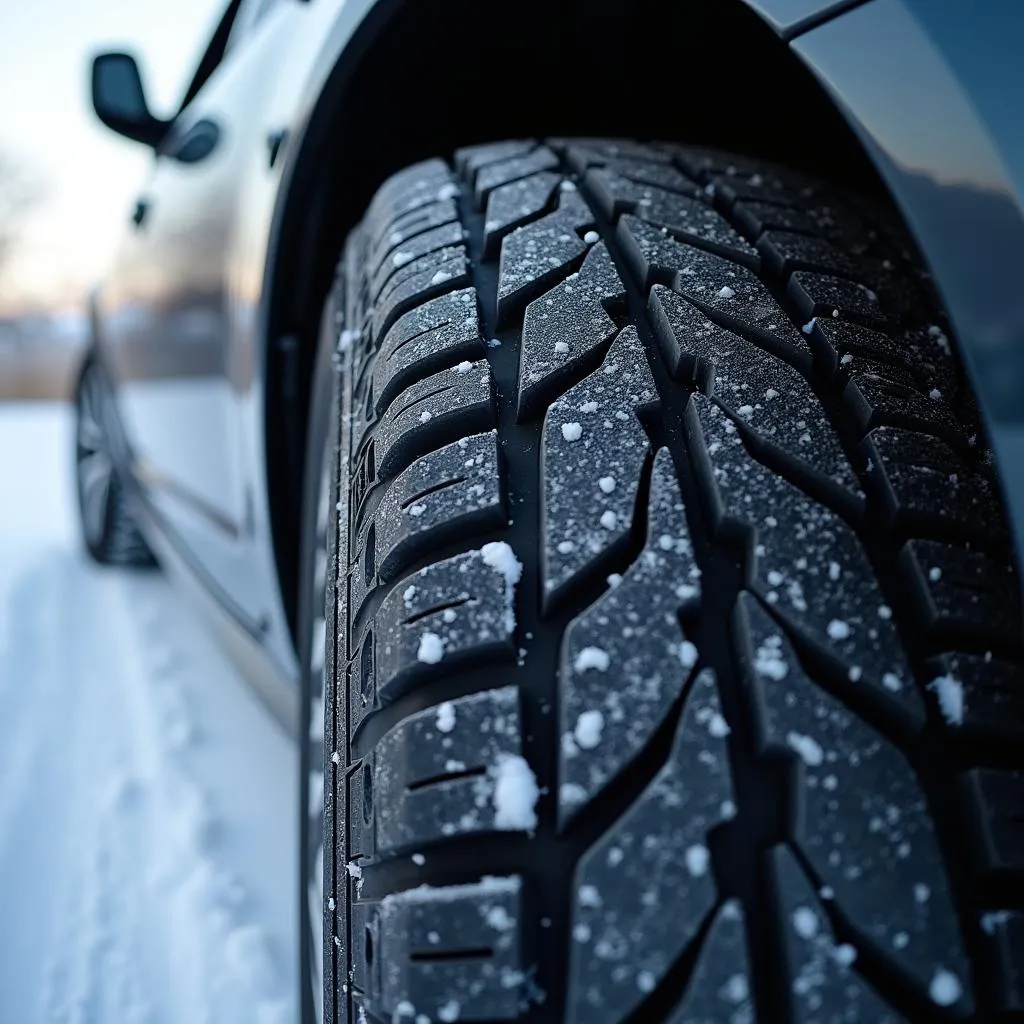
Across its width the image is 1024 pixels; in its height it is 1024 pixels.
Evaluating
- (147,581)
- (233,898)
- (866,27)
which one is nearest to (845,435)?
(866,27)

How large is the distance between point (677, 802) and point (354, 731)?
8.7 inches

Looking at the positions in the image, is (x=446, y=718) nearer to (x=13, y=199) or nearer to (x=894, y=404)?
(x=894, y=404)

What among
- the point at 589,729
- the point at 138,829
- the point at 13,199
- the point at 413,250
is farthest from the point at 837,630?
the point at 13,199

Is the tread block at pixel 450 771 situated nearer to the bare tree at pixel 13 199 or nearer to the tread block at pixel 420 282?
the tread block at pixel 420 282

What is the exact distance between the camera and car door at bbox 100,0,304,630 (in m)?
1.01

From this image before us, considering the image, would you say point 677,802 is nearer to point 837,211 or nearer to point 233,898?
point 837,211

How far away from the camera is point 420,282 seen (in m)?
0.68

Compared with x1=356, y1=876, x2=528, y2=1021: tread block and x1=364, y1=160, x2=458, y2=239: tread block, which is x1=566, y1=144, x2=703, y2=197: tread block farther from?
Result: x1=356, y1=876, x2=528, y2=1021: tread block

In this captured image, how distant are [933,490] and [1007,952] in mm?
223

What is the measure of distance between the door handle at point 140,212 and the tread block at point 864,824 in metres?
1.40

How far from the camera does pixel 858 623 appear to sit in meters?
0.45

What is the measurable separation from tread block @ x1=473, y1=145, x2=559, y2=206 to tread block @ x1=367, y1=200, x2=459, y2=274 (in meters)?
0.03

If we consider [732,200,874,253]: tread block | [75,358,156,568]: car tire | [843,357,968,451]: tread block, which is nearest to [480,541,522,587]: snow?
[843,357,968,451]: tread block

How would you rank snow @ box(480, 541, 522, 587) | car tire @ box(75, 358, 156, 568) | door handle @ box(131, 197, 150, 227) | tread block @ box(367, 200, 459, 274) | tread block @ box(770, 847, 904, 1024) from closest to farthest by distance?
tread block @ box(770, 847, 904, 1024)
snow @ box(480, 541, 522, 587)
tread block @ box(367, 200, 459, 274)
door handle @ box(131, 197, 150, 227)
car tire @ box(75, 358, 156, 568)
